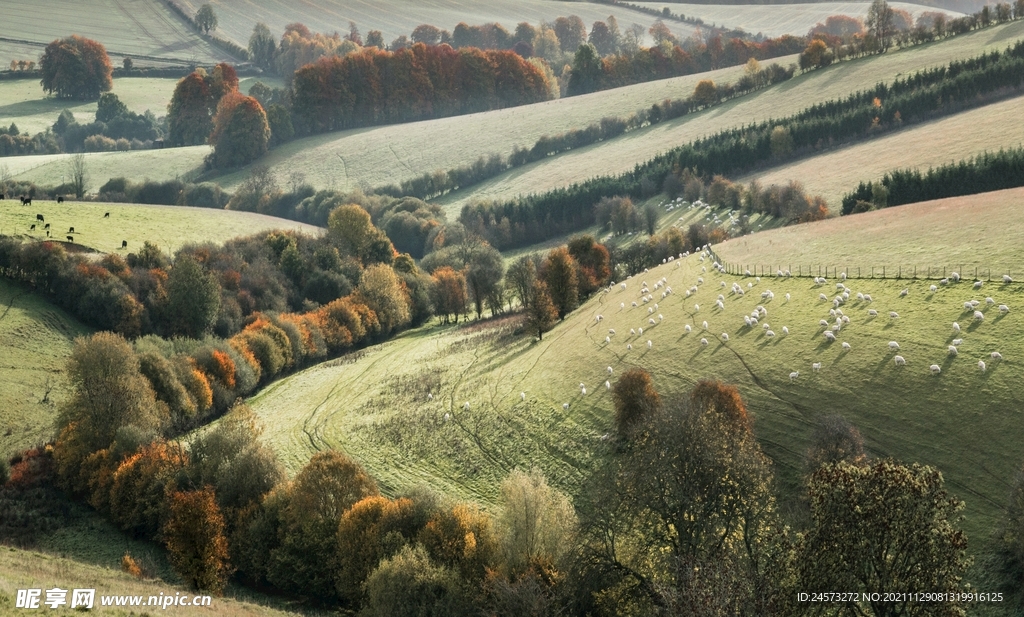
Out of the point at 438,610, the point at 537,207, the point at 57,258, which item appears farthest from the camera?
the point at 537,207

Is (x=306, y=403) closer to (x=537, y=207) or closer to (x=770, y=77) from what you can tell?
(x=537, y=207)

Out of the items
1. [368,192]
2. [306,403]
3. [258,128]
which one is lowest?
[306,403]

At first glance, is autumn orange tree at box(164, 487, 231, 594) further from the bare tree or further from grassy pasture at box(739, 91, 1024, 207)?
the bare tree

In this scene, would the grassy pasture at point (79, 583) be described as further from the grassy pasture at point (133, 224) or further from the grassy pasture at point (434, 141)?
the grassy pasture at point (434, 141)

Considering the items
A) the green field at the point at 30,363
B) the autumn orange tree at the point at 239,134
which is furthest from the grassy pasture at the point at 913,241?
the autumn orange tree at the point at 239,134

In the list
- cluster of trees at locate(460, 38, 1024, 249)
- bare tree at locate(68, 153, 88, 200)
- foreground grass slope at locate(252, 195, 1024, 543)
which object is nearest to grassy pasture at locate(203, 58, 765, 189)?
bare tree at locate(68, 153, 88, 200)

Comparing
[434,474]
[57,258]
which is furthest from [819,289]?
[57,258]

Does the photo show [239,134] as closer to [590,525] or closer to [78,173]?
[78,173]
